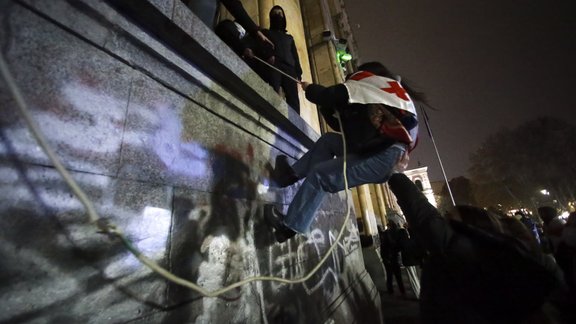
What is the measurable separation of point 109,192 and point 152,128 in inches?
23.5

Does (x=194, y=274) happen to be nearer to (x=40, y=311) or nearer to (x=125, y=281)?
(x=125, y=281)

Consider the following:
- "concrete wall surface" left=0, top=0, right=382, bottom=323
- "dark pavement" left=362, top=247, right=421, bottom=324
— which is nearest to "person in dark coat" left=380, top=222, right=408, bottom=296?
"dark pavement" left=362, top=247, right=421, bottom=324

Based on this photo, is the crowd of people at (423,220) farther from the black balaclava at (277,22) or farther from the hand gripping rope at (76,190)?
the hand gripping rope at (76,190)

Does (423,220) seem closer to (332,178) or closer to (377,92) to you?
(332,178)

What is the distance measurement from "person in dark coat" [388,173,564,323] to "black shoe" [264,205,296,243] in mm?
1285

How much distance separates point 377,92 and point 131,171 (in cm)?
221

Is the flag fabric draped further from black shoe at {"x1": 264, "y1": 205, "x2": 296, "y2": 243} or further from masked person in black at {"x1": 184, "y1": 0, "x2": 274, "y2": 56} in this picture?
masked person in black at {"x1": 184, "y1": 0, "x2": 274, "y2": 56}

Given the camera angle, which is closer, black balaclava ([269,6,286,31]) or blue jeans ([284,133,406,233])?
blue jeans ([284,133,406,233])

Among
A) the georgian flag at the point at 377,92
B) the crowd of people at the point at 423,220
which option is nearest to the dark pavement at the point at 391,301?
the crowd of people at the point at 423,220

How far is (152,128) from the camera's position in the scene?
6.31ft

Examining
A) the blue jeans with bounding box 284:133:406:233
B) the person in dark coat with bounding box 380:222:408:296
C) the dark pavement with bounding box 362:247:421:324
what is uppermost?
the blue jeans with bounding box 284:133:406:233

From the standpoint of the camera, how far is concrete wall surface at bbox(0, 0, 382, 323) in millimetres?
1234

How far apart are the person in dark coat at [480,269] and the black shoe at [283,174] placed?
5.34 ft

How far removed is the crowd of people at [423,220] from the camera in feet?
5.49
